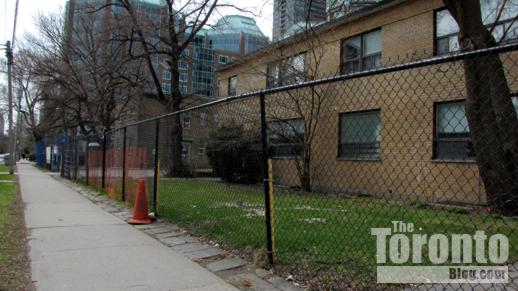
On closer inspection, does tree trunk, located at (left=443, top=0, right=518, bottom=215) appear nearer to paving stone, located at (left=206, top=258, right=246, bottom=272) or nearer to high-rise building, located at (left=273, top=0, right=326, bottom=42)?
high-rise building, located at (left=273, top=0, right=326, bottom=42)

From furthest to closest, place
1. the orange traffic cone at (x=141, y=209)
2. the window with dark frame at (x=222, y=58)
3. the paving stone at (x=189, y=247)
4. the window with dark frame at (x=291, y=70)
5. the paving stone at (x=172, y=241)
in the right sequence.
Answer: the window with dark frame at (x=222, y=58) < the window with dark frame at (x=291, y=70) < the orange traffic cone at (x=141, y=209) < the paving stone at (x=172, y=241) < the paving stone at (x=189, y=247)

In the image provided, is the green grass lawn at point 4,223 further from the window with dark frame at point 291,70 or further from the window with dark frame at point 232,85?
the window with dark frame at point 232,85

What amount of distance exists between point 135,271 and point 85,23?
3117 centimetres

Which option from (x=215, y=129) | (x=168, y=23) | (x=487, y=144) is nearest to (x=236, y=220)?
(x=215, y=129)

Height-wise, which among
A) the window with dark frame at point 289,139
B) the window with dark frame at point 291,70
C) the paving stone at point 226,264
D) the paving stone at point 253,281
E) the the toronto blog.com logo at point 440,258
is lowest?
the paving stone at point 253,281

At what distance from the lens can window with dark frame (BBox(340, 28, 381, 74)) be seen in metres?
17.5

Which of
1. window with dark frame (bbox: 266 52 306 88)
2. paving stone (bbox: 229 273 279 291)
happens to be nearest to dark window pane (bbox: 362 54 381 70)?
window with dark frame (bbox: 266 52 306 88)

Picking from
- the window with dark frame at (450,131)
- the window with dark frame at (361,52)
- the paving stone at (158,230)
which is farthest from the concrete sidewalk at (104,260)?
the window with dark frame at (361,52)

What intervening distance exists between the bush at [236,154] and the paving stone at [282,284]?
164cm

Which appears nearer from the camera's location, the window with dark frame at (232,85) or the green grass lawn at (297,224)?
the green grass lawn at (297,224)

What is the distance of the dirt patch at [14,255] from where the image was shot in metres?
4.91

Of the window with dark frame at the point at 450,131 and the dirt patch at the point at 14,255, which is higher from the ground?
the window with dark frame at the point at 450,131

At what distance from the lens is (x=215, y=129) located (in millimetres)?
7500

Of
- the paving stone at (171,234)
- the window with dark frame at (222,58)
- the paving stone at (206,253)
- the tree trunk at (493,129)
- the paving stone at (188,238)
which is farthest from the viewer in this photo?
the window with dark frame at (222,58)
